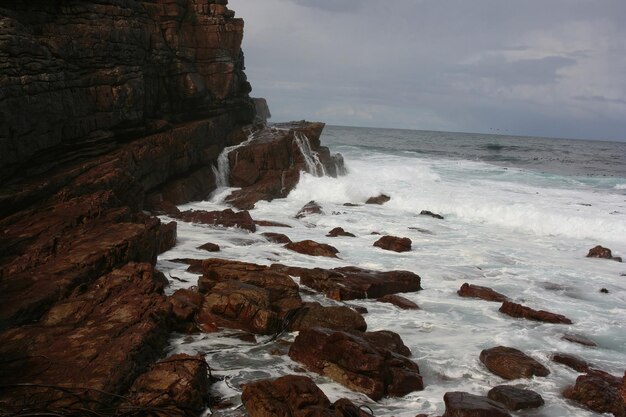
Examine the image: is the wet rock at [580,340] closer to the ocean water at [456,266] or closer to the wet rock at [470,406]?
the ocean water at [456,266]

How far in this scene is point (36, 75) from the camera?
47.3 ft

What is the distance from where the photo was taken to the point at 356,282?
42.7ft

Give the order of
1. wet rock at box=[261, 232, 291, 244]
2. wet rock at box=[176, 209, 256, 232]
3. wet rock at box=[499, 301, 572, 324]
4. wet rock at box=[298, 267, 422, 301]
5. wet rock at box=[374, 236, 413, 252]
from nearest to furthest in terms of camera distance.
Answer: wet rock at box=[499, 301, 572, 324], wet rock at box=[298, 267, 422, 301], wet rock at box=[374, 236, 413, 252], wet rock at box=[261, 232, 291, 244], wet rock at box=[176, 209, 256, 232]

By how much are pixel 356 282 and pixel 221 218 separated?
943 cm

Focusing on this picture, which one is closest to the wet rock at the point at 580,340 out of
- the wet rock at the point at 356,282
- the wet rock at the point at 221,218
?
the wet rock at the point at 356,282

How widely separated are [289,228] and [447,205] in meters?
11.6

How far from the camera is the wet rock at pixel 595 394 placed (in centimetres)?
785

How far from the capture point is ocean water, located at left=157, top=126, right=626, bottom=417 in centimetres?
880

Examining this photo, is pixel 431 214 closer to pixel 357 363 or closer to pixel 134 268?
pixel 134 268

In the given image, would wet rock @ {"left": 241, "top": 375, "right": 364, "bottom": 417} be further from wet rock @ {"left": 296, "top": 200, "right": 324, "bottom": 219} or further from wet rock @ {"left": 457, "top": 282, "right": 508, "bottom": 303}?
wet rock @ {"left": 296, "top": 200, "right": 324, "bottom": 219}

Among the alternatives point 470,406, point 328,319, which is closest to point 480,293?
point 328,319

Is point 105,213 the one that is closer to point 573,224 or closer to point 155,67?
point 155,67

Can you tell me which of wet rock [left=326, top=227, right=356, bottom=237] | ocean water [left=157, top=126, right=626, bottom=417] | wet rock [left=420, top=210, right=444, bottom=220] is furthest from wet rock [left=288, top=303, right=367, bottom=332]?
Result: wet rock [left=420, top=210, right=444, bottom=220]

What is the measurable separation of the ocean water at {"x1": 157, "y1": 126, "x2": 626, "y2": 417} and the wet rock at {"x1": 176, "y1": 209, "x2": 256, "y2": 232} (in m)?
0.72
